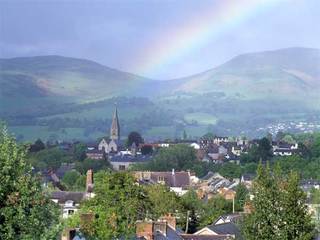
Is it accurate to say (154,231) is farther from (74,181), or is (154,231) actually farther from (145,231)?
(74,181)

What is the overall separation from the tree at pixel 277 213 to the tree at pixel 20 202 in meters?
7.41

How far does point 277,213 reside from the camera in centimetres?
2505

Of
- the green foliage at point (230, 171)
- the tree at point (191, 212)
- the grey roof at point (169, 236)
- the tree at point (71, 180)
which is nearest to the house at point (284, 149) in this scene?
the green foliage at point (230, 171)

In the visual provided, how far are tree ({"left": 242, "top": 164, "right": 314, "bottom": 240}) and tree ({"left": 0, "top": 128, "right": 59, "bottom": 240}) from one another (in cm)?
741

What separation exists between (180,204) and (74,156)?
10952 cm

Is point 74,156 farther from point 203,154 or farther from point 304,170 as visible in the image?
point 304,170

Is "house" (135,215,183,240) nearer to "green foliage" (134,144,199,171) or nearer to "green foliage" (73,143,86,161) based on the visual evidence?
"green foliage" (134,144,199,171)

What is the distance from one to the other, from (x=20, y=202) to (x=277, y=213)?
9.07m

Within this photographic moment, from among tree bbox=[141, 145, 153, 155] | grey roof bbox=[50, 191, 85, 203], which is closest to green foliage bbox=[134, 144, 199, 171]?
tree bbox=[141, 145, 153, 155]

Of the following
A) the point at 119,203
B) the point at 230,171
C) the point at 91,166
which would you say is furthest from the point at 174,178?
the point at 119,203

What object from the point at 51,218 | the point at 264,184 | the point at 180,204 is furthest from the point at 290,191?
the point at 180,204

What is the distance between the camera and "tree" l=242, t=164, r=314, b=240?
24.6 metres

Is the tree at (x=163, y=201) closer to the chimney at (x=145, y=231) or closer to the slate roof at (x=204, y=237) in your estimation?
the slate roof at (x=204, y=237)

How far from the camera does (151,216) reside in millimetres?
Answer: 49000
